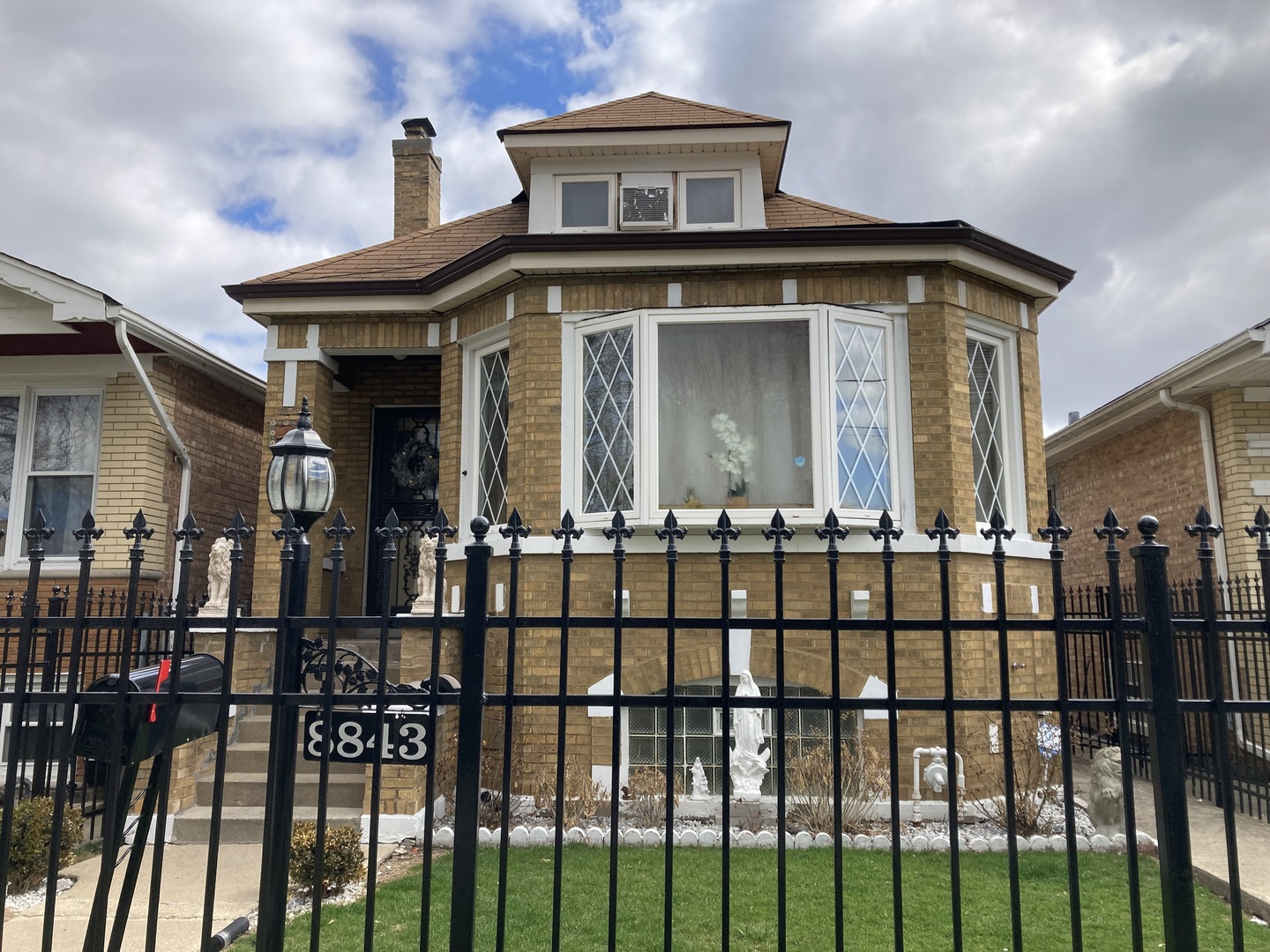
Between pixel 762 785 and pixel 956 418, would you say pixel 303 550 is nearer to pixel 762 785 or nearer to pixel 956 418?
pixel 762 785

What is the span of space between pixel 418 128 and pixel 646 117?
4295 mm

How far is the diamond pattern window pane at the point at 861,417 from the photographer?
24.8 ft

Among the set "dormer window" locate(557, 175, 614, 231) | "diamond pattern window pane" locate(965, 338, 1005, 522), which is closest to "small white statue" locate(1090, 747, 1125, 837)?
"diamond pattern window pane" locate(965, 338, 1005, 522)

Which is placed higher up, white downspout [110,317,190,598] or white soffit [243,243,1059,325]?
white soffit [243,243,1059,325]

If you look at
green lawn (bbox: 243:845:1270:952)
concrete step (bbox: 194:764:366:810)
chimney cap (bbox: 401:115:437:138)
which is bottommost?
green lawn (bbox: 243:845:1270:952)

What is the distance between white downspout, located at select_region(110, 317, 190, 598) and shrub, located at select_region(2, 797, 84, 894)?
2563 millimetres

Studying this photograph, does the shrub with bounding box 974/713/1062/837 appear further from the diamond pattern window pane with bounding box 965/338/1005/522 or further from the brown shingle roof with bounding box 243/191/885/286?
the brown shingle roof with bounding box 243/191/885/286

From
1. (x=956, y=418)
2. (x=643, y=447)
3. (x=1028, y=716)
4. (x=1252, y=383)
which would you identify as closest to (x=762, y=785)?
(x=1028, y=716)

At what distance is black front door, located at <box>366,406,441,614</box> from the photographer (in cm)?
1052

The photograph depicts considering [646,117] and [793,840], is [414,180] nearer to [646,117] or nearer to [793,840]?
[646,117]

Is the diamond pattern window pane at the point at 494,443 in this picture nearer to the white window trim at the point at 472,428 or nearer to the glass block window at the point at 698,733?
the white window trim at the point at 472,428

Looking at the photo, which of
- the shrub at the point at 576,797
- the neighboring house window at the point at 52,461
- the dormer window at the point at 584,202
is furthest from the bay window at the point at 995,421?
the neighboring house window at the point at 52,461

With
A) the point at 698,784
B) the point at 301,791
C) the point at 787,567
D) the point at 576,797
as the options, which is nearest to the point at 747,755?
the point at 698,784

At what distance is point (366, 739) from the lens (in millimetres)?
3219
